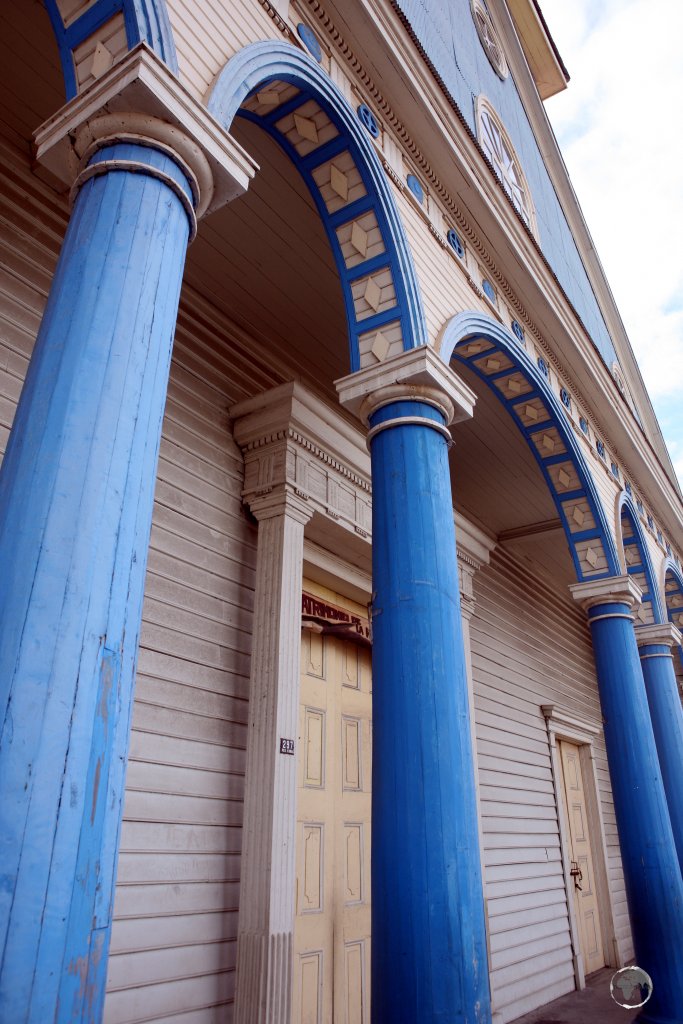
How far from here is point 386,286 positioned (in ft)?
12.1

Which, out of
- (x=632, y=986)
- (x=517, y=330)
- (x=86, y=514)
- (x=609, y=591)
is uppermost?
(x=517, y=330)

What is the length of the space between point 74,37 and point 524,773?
753 cm

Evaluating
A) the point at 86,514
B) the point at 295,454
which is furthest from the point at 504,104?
the point at 86,514

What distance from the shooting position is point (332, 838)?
466cm

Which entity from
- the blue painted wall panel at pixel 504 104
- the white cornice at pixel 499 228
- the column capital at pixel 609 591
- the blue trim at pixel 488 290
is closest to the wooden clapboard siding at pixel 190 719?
the white cornice at pixel 499 228

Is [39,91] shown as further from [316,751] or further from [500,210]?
[316,751]

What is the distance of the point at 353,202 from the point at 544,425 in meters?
2.91

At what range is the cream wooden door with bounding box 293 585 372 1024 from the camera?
429 cm

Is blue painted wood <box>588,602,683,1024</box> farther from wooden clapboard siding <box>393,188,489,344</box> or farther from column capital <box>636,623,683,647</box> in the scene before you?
wooden clapboard siding <box>393,188,489,344</box>

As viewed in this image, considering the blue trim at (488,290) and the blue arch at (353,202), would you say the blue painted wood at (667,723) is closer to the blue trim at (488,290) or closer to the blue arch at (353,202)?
the blue trim at (488,290)

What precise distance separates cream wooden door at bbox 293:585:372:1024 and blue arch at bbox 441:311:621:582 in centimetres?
205

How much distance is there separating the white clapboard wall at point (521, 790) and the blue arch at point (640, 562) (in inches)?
50.8

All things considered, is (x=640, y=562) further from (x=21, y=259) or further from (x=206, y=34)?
(x=206, y=34)

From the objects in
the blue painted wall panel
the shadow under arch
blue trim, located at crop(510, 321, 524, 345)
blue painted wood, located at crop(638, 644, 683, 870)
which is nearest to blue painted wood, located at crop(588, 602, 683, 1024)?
blue painted wood, located at crop(638, 644, 683, 870)
